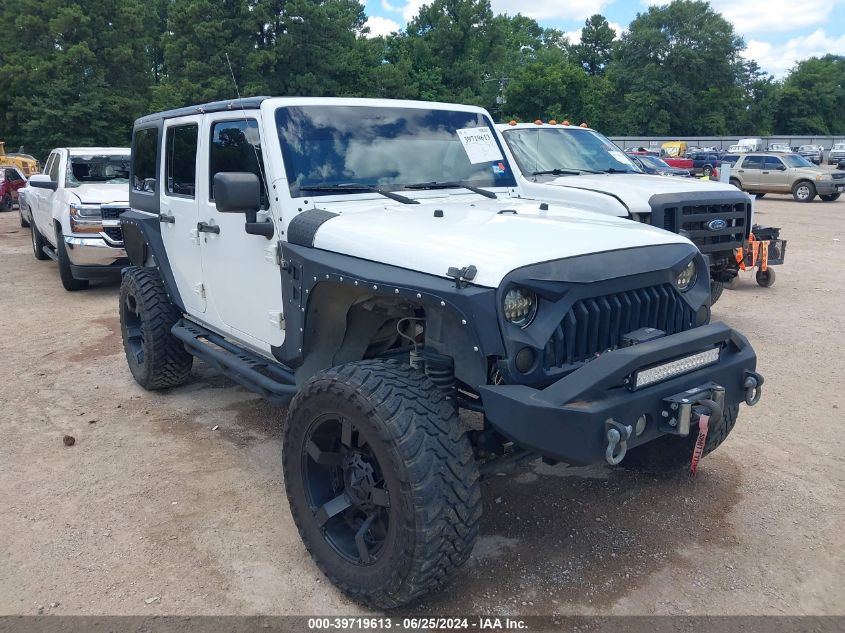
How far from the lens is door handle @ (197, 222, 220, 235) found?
14.5 ft

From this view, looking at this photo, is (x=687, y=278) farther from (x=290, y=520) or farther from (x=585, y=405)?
(x=290, y=520)

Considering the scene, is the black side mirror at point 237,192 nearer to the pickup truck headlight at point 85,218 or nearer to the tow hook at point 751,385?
the tow hook at point 751,385

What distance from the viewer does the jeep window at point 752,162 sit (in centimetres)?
2502

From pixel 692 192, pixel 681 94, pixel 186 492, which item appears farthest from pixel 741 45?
pixel 186 492

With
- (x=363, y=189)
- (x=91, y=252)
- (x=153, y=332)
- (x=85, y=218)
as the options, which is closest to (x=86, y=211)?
(x=85, y=218)

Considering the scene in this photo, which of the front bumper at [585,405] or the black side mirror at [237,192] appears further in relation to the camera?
the black side mirror at [237,192]

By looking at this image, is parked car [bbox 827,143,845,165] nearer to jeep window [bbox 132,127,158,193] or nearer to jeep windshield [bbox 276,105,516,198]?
jeep windshield [bbox 276,105,516,198]

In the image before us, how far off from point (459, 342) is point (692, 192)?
527cm

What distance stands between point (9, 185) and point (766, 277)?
21.2 meters

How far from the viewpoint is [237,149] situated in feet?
13.8

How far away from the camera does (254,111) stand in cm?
400

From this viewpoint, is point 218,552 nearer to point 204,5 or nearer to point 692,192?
point 692,192

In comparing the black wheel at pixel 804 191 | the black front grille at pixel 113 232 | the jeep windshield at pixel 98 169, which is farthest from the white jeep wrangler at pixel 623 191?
the black wheel at pixel 804 191

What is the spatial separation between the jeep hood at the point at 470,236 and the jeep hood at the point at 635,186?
316cm
